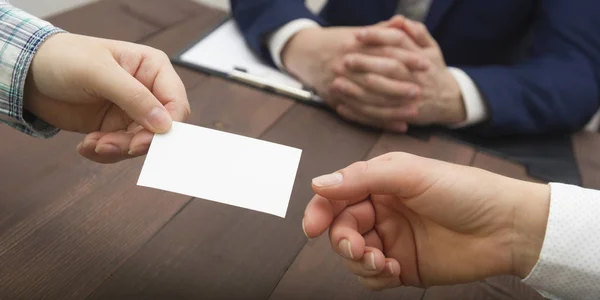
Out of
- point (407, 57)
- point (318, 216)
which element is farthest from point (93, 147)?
point (407, 57)

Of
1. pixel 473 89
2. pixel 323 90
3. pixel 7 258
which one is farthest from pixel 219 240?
pixel 473 89

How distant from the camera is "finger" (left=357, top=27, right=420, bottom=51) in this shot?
730 mm

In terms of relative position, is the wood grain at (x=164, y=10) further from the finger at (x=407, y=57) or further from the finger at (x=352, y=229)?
the finger at (x=352, y=229)

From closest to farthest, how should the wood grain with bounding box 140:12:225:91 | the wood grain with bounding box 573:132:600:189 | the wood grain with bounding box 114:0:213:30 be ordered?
the wood grain with bounding box 573:132:600:189 < the wood grain with bounding box 140:12:225:91 < the wood grain with bounding box 114:0:213:30

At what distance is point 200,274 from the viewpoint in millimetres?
484

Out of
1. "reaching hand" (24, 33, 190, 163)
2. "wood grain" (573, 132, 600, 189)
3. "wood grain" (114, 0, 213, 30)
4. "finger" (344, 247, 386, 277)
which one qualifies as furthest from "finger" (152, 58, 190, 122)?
"wood grain" (573, 132, 600, 189)

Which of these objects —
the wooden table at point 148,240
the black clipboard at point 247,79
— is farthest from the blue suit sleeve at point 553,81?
the black clipboard at point 247,79

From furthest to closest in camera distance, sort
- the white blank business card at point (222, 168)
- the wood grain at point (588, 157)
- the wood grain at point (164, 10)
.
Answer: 1. the wood grain at point (164, 10)
2. the wood grain at point (588, 157)
3. the white blank business card at point (222, 168)

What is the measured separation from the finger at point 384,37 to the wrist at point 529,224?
0.34 metres

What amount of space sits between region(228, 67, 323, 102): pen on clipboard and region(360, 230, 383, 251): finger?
1.03 feet

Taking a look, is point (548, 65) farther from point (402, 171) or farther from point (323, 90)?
point (402, 171)

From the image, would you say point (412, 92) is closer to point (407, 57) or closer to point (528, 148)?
point (407, 57)

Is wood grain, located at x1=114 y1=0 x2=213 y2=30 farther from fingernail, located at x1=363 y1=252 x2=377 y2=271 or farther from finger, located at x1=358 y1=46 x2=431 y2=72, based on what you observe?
fingernail, located at x1=363 y1=252 x2=377 y2=271

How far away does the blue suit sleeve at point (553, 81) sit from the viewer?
0.75m
